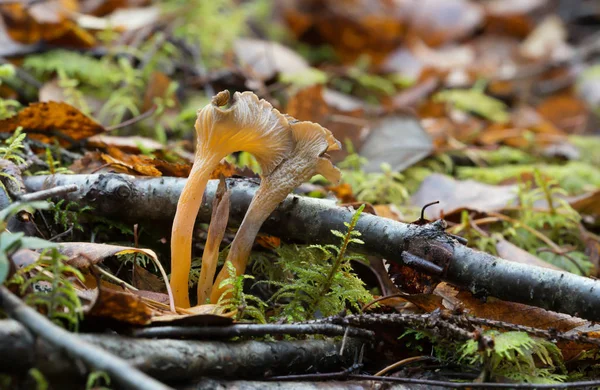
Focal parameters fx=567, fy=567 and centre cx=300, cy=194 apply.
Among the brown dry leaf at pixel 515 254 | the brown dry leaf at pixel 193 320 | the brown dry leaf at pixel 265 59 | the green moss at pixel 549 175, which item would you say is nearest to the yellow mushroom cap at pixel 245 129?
the brown dry leaf at pixel 193 320

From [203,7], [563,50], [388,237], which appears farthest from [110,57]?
[563,50]

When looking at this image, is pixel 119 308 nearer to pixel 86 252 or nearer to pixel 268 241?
pixel 86 252

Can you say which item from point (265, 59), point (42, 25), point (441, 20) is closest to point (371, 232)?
point (42, 25)

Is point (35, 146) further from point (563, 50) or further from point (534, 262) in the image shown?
point (563, 50)

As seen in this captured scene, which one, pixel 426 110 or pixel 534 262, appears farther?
pixel 426 110

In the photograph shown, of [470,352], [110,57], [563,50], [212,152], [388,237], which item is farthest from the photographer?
[563,50]

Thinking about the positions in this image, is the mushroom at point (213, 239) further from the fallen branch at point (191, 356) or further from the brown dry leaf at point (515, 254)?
the brown dry leaf at point (515, 254)
